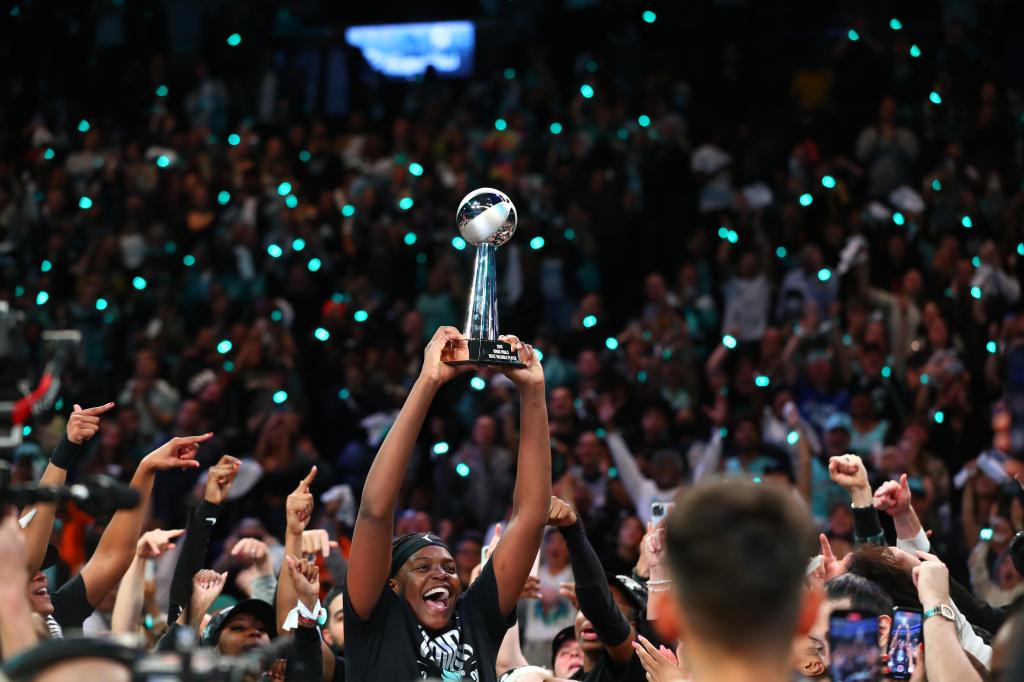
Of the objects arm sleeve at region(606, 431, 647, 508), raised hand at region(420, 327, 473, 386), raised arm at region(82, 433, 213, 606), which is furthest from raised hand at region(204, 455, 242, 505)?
arm sleeve at region(606, 431, 647, 508)

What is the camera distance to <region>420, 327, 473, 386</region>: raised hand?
4.14 m

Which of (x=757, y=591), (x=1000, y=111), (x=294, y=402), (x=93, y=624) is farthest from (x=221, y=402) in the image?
(x=757, y=591)

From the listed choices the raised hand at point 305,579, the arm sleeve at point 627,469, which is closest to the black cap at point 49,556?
the raised hand at point 305,579

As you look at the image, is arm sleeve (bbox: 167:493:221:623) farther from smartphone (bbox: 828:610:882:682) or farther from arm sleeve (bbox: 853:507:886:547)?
smartphone (bbox: 828:610:882:682)

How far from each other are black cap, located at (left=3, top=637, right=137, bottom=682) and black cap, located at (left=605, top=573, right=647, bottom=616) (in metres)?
3.27

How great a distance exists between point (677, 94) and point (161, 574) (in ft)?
27.5

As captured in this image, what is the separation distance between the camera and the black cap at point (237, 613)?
526cm

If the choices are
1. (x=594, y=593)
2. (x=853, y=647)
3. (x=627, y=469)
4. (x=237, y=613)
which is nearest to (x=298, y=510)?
(x=237, y=613)

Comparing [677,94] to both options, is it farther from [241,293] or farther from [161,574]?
[161,574]

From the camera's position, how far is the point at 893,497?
5.14 meters

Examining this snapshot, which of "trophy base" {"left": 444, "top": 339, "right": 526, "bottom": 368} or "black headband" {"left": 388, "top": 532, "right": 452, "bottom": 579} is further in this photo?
"black headband" {"left": 388, "top": 532, "right": 452, "bottom": 579}

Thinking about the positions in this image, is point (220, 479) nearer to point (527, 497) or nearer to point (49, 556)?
point (49, 556)

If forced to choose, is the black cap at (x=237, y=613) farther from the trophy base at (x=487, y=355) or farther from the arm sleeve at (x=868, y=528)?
the arm sleeve at (x=868, y=528)

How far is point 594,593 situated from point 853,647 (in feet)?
5.30
